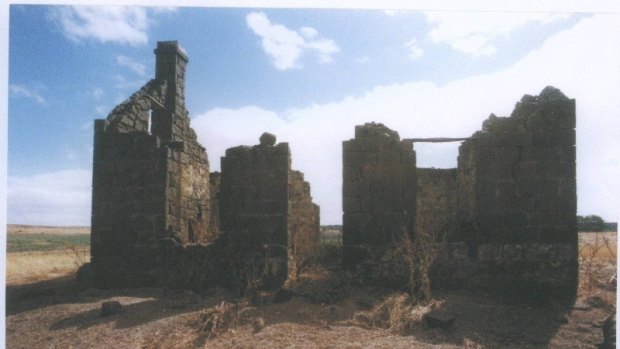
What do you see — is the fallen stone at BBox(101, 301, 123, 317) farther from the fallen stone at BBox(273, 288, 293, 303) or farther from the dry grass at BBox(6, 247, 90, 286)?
the dry grass at BBox(6, 247, 90, 286)

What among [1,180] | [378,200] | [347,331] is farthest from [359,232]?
[1,180]

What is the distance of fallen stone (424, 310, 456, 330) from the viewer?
459cm

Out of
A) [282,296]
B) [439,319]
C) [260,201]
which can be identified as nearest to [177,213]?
[260,201]

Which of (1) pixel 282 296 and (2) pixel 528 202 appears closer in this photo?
(1) pixel 282 296

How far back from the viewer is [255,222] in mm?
6445

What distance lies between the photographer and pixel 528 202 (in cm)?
614

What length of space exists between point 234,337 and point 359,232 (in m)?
2.72

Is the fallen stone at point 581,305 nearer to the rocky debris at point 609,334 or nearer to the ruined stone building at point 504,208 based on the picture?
the ruined stone building at point 504,208

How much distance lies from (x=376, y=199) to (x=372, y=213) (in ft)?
0.77

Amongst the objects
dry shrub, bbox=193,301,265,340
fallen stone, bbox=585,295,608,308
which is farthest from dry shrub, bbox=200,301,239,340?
fallen stone, bbox=585,295,608,308

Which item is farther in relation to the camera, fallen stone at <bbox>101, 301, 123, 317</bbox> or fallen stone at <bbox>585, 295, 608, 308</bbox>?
fallen stone at <bbox>585, 295, 608, 308</bbox>

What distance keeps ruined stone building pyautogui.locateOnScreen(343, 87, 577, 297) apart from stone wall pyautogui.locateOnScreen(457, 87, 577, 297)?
0.01 metres

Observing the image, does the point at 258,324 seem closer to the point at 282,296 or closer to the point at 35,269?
the point at 282,296

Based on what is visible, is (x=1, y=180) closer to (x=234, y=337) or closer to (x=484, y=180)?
(x=234, y=337)
